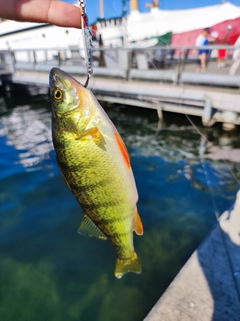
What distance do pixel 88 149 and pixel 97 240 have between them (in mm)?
3232

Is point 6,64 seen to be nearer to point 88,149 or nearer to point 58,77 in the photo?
point 58,77

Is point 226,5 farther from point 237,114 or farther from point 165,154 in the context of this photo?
point 165,154

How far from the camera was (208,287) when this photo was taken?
2.78m

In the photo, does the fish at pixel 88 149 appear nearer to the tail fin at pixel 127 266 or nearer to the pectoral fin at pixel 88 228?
the pectoral fin at pixel 88 228

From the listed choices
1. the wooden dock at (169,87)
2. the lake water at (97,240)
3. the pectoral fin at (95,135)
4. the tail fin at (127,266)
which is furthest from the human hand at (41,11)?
the wooden dock at (169,87)

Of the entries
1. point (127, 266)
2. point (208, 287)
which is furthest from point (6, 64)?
point (208, 287)

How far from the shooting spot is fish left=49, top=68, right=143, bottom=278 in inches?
67.8

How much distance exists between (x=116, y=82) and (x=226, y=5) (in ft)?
49.8

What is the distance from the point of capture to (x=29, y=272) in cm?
401

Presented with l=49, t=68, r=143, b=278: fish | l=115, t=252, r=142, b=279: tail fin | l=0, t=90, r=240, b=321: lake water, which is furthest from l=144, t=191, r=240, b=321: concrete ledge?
l=49, t=68, r=143, b=278: fish

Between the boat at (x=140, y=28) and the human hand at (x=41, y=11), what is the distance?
17.8 meters

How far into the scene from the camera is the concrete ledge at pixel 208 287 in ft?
8.21

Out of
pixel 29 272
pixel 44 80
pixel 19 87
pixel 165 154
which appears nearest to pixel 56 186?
pixel 29 272

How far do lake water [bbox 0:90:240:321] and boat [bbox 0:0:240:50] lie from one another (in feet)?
43.0
